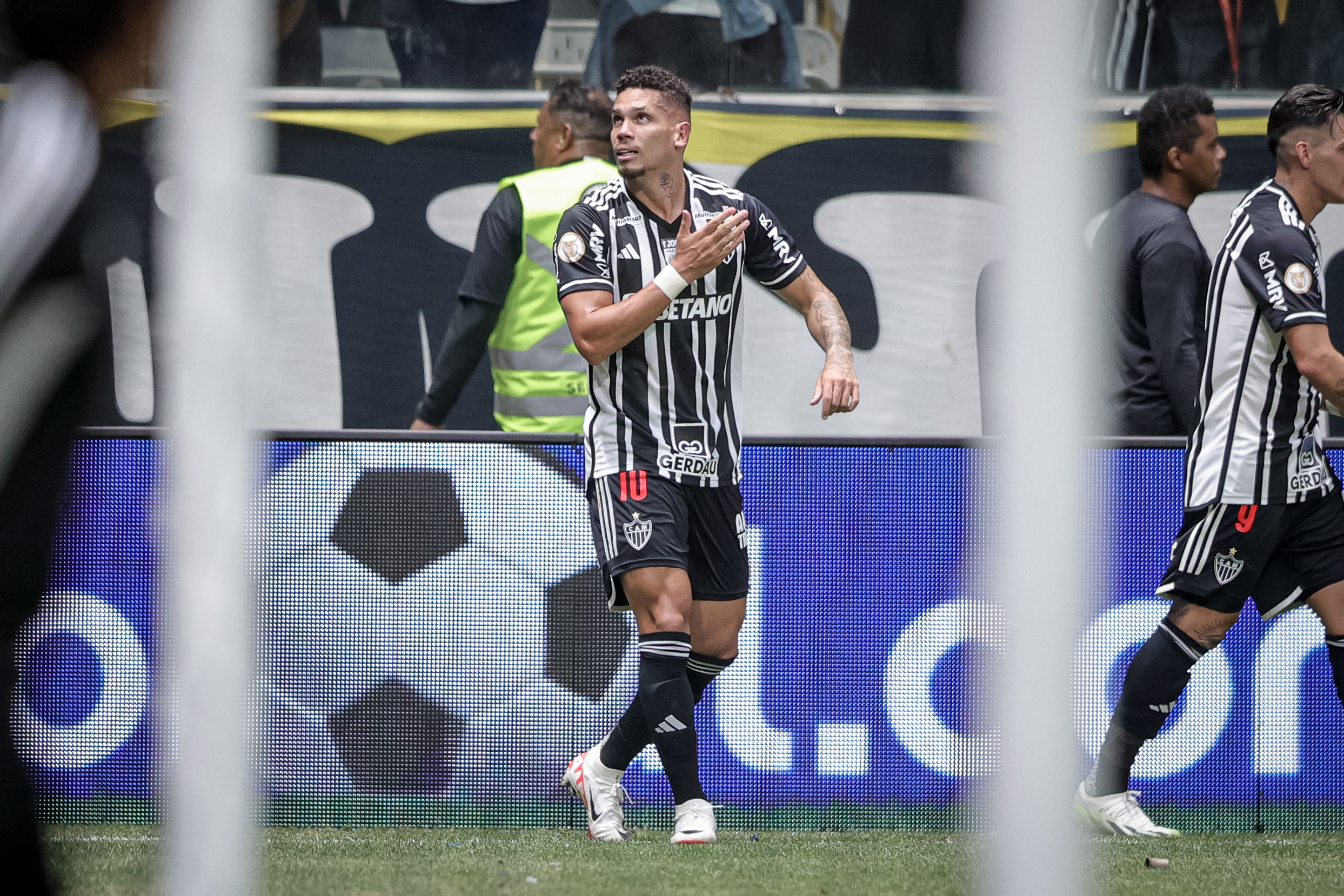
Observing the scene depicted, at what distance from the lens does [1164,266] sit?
4.42 meters

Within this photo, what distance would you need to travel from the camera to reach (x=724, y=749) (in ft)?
14.2

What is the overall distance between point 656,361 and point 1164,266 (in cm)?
157

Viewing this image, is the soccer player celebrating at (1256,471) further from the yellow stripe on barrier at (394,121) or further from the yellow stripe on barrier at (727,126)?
the yellow stripe on barrier at (394,121)

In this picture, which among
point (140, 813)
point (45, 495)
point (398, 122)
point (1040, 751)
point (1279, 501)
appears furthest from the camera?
point (398, 122)

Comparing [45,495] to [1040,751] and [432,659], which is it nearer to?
[1040,751]

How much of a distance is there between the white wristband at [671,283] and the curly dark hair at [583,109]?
4.49ft

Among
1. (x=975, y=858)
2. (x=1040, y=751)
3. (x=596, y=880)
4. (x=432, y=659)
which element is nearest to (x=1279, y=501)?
(x=975, y=858)

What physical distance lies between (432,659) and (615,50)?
10.0 ft

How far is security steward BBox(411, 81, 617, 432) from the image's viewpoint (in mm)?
4910

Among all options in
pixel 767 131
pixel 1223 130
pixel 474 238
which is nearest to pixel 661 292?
pixel 474 238

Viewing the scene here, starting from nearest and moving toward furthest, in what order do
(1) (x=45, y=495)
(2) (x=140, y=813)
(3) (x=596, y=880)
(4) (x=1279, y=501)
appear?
(1) (x=45, y=495), (3) (x=596, y=880), (4) (x=1279, y=501), (2) (x=140, y=813)

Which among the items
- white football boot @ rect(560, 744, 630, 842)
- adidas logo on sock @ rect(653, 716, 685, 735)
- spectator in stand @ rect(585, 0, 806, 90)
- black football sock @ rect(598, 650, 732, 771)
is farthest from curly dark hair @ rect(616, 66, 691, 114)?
spectator in stand @ rect(585, 0, 806, 90)

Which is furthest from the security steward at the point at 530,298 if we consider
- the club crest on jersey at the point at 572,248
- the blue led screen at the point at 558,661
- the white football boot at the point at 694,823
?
the white football boot at the point at 694,823

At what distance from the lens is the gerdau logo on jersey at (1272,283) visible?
12.4ft
